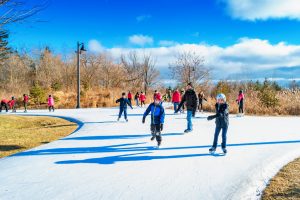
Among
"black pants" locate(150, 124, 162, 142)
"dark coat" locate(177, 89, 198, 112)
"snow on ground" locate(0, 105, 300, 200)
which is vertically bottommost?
"snow on ground" locate(0, 105, 300, 200)

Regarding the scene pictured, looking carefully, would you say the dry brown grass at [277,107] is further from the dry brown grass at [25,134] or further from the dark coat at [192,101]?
the dry brown grass at [25,134]

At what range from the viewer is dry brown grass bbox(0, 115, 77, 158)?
1070cm

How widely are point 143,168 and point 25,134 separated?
365 inches

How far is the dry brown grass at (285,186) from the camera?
4.69 meters

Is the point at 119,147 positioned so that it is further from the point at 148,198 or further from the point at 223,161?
the point at 148,198

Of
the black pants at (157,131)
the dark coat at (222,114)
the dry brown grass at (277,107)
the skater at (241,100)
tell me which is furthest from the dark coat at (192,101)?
the dry brown grass at (277,107)

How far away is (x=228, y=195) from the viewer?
15.0 feet

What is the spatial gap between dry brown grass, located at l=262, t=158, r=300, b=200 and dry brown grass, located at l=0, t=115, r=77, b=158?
7.55 meters

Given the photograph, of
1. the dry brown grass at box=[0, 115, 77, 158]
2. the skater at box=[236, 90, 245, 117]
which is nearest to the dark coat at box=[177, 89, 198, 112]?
the dry brown grass at box=[0, 115, 77, 158]

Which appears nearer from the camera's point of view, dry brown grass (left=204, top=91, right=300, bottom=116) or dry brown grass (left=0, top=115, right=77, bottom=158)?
dry brown grass (left=0, top=115, right=77, bottom=158)

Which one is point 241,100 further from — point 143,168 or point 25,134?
point 143,168

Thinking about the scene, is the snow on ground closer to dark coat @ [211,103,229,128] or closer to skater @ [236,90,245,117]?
dark coat @ [211,103,229,128]

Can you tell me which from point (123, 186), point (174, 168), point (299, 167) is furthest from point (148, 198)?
point (299, 167)

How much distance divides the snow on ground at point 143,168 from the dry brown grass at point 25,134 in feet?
7.64
